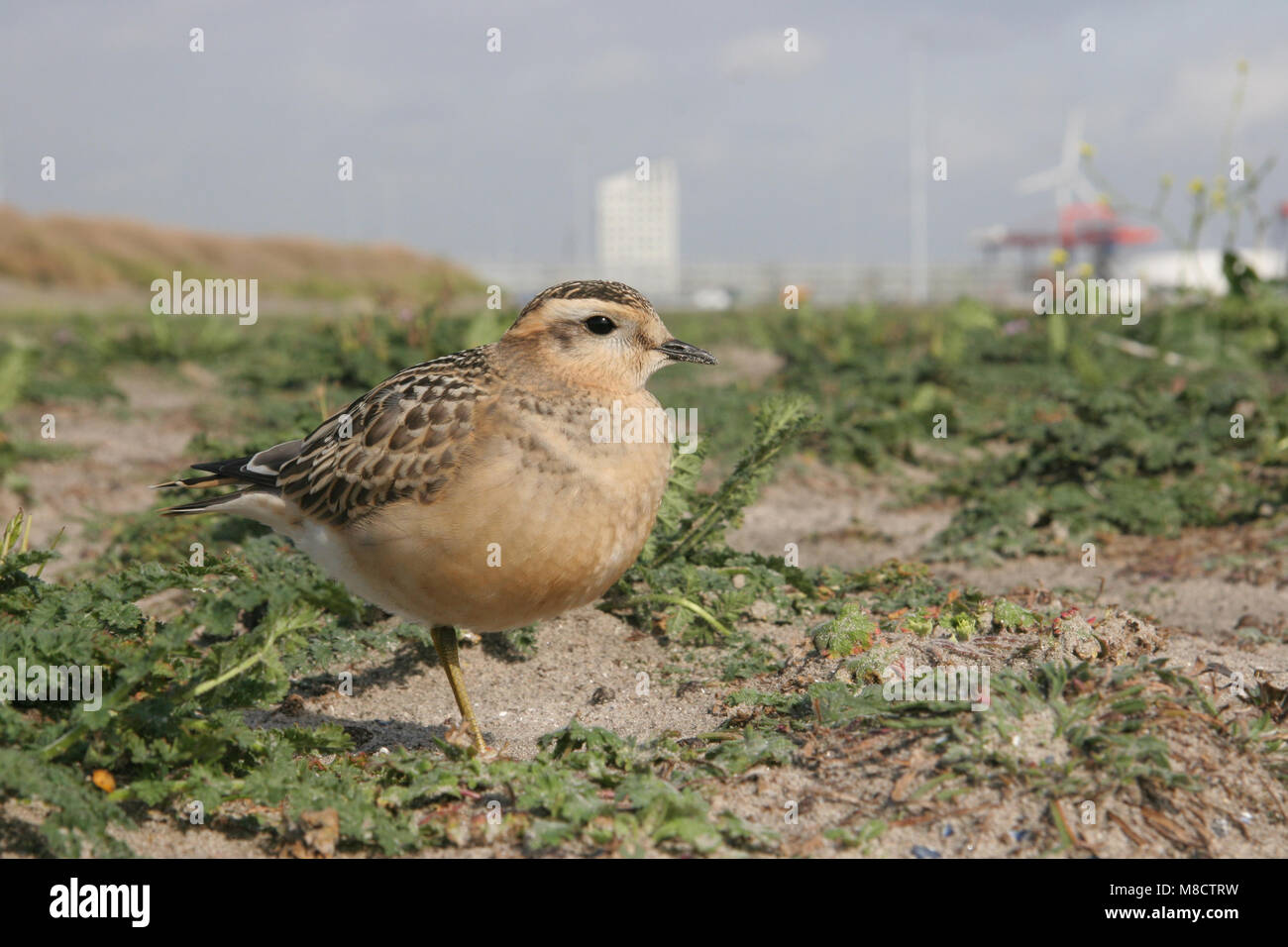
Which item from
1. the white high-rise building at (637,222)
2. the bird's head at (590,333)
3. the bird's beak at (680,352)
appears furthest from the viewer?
the white high-rise building at (637,222)

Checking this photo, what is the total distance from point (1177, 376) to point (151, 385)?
1058 centimetres

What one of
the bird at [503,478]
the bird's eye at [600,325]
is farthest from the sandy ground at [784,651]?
the bird's eye at [600,325]

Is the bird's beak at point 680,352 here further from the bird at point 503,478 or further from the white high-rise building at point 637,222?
the white high-rise building at point 637,222

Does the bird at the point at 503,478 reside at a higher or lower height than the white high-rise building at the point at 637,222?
lower

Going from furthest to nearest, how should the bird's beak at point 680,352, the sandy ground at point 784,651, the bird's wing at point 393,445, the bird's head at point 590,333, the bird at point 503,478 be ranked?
1. the bird's beak at point 680,352
2. the bird's head at point 590,333
3. the bird's wing at point 393,445
4. the bird at point 503,478
5. the sandy ground at point 784,651

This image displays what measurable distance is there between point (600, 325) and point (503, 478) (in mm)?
665

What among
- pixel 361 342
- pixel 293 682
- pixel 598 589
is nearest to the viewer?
pixel 598 589

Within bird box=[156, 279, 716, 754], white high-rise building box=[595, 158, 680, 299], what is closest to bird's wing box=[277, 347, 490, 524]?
bird box=[156, 279, 716, 754]

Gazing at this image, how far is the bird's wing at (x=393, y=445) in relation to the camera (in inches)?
140

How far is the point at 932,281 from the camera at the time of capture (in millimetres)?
56438

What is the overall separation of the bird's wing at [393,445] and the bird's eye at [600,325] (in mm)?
374

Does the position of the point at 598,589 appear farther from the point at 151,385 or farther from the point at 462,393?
the point at 151,385

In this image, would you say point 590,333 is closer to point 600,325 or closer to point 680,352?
point 600,325
